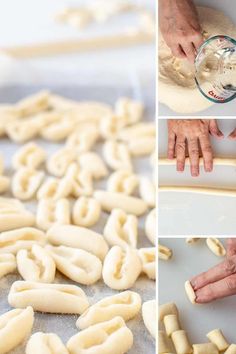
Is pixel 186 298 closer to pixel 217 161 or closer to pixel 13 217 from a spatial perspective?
pixel 217 161

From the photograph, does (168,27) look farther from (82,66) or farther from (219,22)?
(82,66)

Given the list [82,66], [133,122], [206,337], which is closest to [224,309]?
[206,337]

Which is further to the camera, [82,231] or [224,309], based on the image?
[82,231]

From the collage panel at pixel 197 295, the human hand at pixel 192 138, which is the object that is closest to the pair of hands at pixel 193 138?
the human hand at pixel 192 138

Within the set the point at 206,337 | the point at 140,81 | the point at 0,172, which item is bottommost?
the point at 206,337

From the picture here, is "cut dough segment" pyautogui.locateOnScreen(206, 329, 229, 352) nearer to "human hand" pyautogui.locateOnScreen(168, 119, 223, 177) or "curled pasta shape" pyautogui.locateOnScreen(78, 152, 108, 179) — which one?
"human hand" pyautogui.locateOnScreen(168, 119, 223, 177)

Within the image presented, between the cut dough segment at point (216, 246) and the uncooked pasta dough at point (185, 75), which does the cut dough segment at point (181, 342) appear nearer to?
the cut dough segment at point (216, 246)

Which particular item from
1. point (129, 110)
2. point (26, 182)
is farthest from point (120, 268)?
point (129, 110)
